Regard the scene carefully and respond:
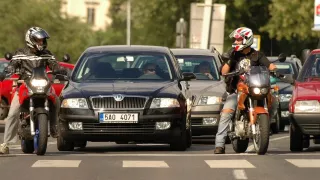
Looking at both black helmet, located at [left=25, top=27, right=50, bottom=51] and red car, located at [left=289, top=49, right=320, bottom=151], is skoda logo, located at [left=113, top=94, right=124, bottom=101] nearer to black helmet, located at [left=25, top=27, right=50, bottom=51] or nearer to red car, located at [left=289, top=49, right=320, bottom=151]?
black helmet, located at [left=25, top=27, right=50, bottom=51]

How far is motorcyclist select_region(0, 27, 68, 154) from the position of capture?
19.6 meters

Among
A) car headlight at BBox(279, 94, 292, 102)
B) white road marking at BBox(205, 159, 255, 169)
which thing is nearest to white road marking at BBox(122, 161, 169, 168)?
white road marking at BBox(205, 159, 255, 169)

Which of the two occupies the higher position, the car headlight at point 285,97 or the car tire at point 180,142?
the car tire at point 180,142

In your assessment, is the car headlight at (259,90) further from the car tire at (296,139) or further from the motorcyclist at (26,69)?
the motorcyclist at (26,69)

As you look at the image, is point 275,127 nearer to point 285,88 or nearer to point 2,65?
point 285,88

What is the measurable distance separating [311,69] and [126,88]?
3.03m

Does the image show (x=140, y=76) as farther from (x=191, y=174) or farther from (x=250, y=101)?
(x=191, y=174)

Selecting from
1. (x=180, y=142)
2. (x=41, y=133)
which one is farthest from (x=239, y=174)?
(x=180, y=142)

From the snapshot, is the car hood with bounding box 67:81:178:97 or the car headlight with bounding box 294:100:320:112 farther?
the car headlight with bounding box 294:100:320:112

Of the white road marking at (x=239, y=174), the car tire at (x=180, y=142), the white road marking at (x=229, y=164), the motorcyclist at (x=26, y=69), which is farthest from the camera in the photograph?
the car tire at (x=180, y=142)

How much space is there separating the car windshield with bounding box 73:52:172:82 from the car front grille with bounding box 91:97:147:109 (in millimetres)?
1094

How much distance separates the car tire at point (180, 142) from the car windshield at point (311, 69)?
7.06 ft

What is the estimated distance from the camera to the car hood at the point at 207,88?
78.3ft

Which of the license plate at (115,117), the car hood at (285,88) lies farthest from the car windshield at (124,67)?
the car hood at (285,88)
